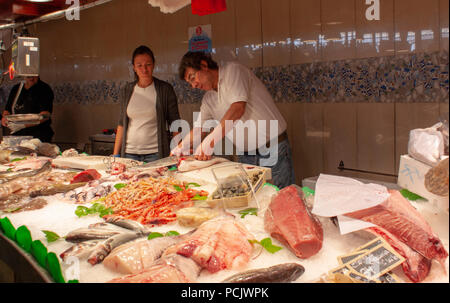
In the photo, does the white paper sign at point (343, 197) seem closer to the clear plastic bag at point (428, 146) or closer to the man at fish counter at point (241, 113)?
the clear plastic bag at point (428, 146)

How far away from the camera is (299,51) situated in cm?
447

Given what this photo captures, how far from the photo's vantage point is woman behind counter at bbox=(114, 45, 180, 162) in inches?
158

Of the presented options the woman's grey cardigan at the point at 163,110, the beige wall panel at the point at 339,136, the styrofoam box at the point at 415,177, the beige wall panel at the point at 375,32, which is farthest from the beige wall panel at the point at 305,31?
the styrofoam box at the point at 415,177

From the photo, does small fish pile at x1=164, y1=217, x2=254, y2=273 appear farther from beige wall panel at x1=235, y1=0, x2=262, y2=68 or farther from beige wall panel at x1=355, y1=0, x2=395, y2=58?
beige wall panel at x1=235, y1=0, x2=262, y2=68

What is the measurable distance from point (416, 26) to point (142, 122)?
259 centimetres

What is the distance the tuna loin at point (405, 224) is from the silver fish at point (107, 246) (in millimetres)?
849

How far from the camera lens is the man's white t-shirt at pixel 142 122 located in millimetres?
4035

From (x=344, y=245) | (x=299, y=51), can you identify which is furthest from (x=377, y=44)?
(x=344, y=245)

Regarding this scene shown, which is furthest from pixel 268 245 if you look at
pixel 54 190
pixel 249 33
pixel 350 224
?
pixel 249 33

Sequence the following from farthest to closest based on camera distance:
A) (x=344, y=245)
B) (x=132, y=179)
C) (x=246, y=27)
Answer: (x=246, y=27) < (x=132, y=179) < (x=344, y=245)

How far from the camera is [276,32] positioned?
4.66 metres

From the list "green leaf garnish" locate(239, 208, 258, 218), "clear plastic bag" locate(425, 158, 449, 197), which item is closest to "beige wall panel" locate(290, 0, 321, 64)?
"green leaf garnish" locate(239, 208, 258, 218)

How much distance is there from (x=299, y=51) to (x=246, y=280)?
3.63 meters
